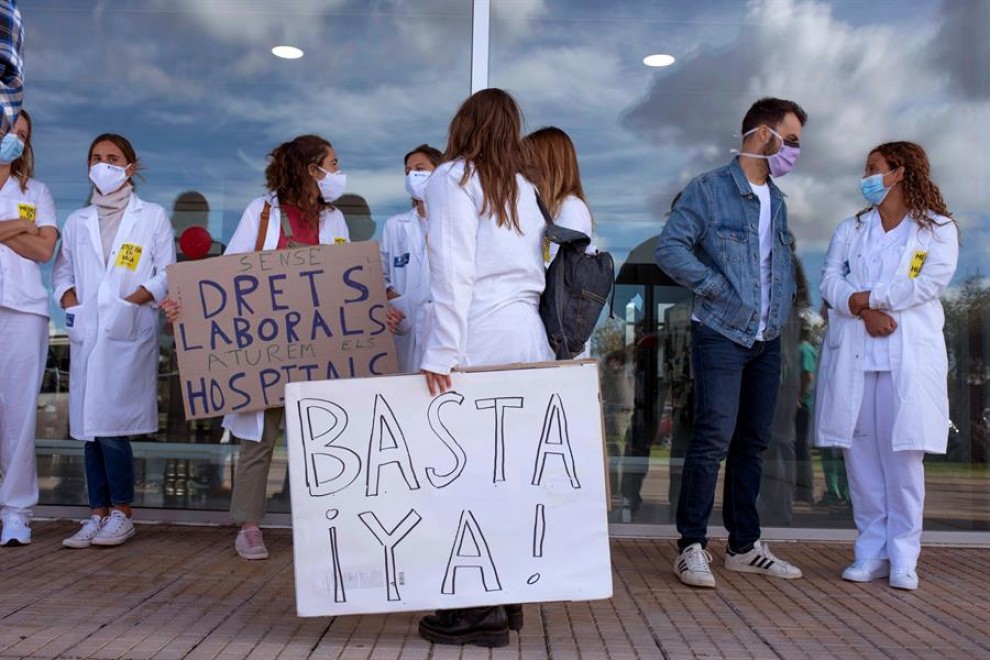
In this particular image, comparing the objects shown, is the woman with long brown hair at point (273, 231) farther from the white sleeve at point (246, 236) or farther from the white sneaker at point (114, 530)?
the white sneaker at point (114, 530)

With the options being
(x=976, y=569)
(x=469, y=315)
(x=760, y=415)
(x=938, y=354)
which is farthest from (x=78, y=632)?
(x=976, y=569)

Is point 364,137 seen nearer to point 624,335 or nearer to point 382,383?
point 624,335

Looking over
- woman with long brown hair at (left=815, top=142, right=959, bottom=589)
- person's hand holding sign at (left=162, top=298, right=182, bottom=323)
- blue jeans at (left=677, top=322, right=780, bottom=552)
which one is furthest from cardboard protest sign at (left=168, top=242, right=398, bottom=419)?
woman with long brown hair at (left=815, top=142, right=959, bottom=589)

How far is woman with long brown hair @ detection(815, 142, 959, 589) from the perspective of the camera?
4.70 meters

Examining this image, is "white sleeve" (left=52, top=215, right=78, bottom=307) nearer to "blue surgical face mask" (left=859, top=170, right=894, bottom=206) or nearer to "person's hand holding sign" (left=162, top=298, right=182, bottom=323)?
"person's hand holding sign" (left=162, top=298, right=182, bottom=323)

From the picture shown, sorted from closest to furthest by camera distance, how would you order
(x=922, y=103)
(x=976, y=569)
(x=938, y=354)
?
(x=938, y=354) < (x=976, y=569) < (x=922, y=103)

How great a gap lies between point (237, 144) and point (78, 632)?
407 cm

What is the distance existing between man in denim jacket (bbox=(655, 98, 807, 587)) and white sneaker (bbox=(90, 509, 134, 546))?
2.72m

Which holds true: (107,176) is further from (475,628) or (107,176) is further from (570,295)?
(475,628)

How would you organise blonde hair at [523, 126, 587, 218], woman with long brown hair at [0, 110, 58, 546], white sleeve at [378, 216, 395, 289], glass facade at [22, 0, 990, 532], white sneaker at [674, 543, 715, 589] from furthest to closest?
glass facade at [22, 0, 990, 532] → white sleeve at [378, 216, 395, 289] → woman with long brown hair at [0, 110, 58, 546] → white sneaker at [674, 543, 715, 589] → blonde hair at [523, 126, 587, 218]

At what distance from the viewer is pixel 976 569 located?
17.2 ft

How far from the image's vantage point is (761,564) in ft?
16.0

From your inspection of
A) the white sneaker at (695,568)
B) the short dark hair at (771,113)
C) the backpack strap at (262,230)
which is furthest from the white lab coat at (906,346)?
the backpack strap at (262,230)

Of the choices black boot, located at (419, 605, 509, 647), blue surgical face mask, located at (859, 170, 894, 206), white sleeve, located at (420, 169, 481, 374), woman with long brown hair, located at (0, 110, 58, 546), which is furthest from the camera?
woman with long brown hair, located at (0, 110, 58, 546)
